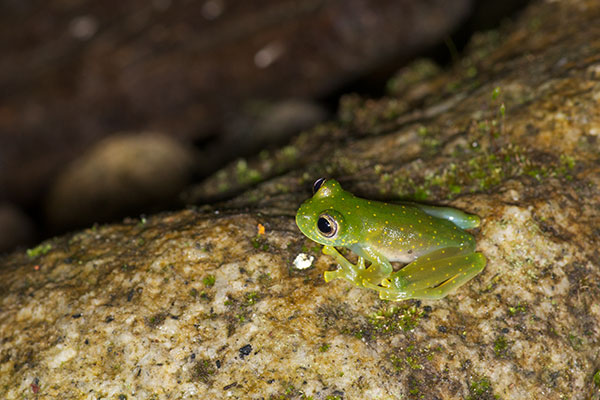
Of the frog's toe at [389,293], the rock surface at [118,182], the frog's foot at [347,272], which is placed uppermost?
the rock surface at [118,182]

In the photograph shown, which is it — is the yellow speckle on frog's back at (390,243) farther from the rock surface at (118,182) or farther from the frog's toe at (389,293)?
the rock surface at (118,182)

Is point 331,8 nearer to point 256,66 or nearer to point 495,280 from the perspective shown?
point 256,66

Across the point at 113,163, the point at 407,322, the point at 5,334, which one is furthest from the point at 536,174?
the point at 113,163

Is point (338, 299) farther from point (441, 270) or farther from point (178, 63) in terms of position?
point (178, 63)

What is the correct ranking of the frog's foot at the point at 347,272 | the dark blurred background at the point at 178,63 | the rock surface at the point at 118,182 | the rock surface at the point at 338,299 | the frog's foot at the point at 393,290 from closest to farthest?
the rock surface at the point at 338,299, the frog's foot at the point at 393,290, the frog's foot at the point at 347,272, the rock surface at the point at 118,182, the dark blurred background at the point at 178,63

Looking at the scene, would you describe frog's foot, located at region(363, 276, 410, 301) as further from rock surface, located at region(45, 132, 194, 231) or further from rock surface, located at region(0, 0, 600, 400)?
rock surface, located at region(45, 132, 194, 231)

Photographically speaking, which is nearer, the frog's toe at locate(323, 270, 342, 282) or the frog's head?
the frog's head

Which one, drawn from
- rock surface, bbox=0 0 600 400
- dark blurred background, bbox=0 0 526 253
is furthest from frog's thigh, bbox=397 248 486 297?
dark blurred background, bbox=0 0 526 253

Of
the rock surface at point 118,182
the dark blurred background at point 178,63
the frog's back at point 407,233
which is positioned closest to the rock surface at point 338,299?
the frog's back at point 407,233
